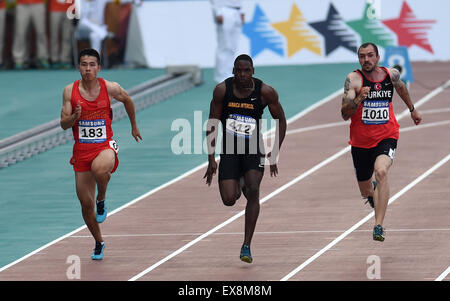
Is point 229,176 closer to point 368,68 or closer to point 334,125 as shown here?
point 368,68

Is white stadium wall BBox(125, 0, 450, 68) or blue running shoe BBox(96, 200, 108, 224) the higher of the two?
blue running shoe BBox(96, 200, 108, 224)

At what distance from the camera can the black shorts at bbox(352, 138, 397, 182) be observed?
42.2ft

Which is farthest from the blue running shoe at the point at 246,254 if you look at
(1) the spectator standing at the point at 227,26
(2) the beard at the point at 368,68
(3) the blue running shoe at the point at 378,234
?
(1) the spectator standing at the point at 227,26

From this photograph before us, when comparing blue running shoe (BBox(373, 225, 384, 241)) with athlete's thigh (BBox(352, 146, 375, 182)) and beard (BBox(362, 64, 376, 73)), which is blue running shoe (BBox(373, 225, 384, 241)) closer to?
athlete's thigh (BBox(352, 146, 375, 182))

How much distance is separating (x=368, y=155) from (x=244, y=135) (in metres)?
1.78

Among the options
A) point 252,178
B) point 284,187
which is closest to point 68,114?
point 252,178

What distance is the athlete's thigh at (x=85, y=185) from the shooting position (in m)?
12.4

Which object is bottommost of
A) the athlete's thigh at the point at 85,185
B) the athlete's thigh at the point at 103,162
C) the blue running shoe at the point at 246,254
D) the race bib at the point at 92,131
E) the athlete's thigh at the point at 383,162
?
the blue running shoe at the point at 246,254

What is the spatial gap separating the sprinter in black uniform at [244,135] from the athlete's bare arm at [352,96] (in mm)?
791

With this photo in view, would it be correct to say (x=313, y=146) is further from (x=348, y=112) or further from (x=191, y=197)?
(x=348, y=112)

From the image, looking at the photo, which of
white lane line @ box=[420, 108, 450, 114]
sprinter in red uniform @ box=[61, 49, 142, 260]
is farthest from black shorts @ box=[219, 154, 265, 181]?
white lane line @ box=[420, 108, 450, 114]

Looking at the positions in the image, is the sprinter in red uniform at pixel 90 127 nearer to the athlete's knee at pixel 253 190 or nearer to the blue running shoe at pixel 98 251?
the blue running shoe at pixel 98 251
